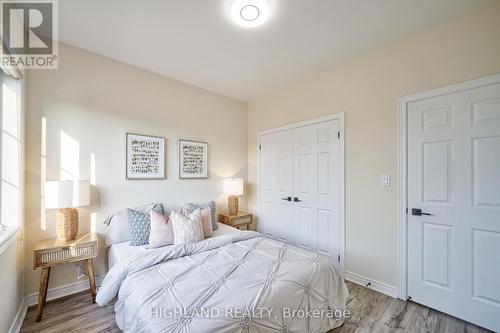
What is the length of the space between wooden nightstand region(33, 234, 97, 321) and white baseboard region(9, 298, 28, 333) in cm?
11

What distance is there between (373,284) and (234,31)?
121 inches

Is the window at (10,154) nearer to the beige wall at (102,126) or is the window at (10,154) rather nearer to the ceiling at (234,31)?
the beige wall at (102,126)

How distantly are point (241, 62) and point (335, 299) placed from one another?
2.68 meters

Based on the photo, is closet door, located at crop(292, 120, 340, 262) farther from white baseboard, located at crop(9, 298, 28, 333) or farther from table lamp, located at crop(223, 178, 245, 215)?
white baseboard, located at crop(9, 298, 28, 333)

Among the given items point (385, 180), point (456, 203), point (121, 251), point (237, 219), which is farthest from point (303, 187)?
point (121, 251)

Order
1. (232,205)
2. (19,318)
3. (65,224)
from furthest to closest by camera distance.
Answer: (232,205) < (65,224) < (19,318)

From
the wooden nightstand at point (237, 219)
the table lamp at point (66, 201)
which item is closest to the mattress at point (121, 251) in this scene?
the table lamp at point (66, 201)

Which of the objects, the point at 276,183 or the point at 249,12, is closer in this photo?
the point at 249,12

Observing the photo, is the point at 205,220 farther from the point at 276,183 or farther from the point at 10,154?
the point at 10,154

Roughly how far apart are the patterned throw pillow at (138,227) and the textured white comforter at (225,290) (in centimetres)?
52

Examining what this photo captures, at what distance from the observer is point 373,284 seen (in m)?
2.36

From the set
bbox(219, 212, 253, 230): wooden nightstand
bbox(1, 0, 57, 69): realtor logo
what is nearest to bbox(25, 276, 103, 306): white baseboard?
bbox(219, 212, 253, 230): wooden nightstand

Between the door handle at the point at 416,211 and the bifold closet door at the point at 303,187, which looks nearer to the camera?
the door handle at the point at 416,211

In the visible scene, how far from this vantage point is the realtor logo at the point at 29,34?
1.54 m
